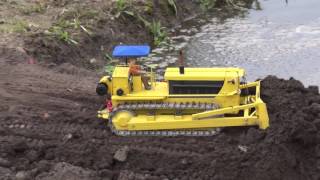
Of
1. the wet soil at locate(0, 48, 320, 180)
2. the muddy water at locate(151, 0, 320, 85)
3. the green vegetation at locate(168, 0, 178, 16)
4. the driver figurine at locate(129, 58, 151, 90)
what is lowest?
the wet soil at locate(0, 48, 320, 180)

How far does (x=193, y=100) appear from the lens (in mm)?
8766

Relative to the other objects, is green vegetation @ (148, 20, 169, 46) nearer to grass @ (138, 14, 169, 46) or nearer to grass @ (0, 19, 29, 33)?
grass @ (138, 14, 169, 46)

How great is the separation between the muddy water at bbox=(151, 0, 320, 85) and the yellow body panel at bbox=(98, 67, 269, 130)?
4750mm

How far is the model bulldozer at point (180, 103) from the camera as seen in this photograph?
28.1 ft

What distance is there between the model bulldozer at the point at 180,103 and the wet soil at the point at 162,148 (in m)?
0.15

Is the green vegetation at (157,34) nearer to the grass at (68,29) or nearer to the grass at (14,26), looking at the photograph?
the grass at (68,29)

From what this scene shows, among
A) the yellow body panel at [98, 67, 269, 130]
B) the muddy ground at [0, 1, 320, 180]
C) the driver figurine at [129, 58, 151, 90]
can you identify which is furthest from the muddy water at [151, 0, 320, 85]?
the driver figurine at [129, 58, 151, 90]

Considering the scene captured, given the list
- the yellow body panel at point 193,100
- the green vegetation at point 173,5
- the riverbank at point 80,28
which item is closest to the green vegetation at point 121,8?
the riverbank at point 80,28

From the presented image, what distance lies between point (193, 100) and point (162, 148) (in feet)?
2.74

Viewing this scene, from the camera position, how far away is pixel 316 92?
380 inches

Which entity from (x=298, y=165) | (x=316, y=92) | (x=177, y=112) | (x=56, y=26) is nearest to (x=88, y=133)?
(x=177, y=112)

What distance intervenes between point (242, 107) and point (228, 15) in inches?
423

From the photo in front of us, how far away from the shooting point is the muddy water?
14.1 meters

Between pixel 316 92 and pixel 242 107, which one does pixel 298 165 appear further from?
A: pixel 316 92
